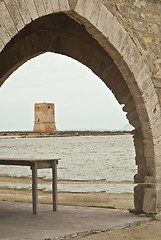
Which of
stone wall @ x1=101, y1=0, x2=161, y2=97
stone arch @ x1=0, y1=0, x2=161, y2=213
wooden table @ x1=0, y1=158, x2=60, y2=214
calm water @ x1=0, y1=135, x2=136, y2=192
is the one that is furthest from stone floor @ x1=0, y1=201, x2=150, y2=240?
calm water @ x1=0, y1=135, x2=136, y2=192

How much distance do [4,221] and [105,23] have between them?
2.82 metres

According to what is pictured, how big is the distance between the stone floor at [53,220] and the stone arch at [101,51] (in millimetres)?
537

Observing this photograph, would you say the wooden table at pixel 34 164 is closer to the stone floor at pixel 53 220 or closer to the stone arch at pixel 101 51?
the stone floor at pixel 53 220

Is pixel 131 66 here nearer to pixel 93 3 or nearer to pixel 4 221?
pixel 93 3

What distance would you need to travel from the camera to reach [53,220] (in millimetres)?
5672

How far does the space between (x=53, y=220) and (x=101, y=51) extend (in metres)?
2.83

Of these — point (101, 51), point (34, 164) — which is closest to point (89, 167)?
point (101, 51)

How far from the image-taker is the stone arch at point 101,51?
4426mm

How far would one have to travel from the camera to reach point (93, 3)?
505cm

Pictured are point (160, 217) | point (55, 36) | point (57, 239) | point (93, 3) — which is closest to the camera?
point (57, 239)

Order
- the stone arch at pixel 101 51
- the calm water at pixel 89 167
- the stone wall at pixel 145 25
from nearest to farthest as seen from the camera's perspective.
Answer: the stone arch at pixel 101 51
the stone wall at pixel 145 25
the calm water at pixel 89 167

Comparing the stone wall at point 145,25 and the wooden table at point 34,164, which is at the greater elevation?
the stone wall at point 145,25

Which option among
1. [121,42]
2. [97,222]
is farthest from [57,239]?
[121,42]

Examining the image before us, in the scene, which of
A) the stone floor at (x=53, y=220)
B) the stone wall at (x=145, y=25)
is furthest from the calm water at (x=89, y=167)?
the stone wall at (x=145, y=25)
